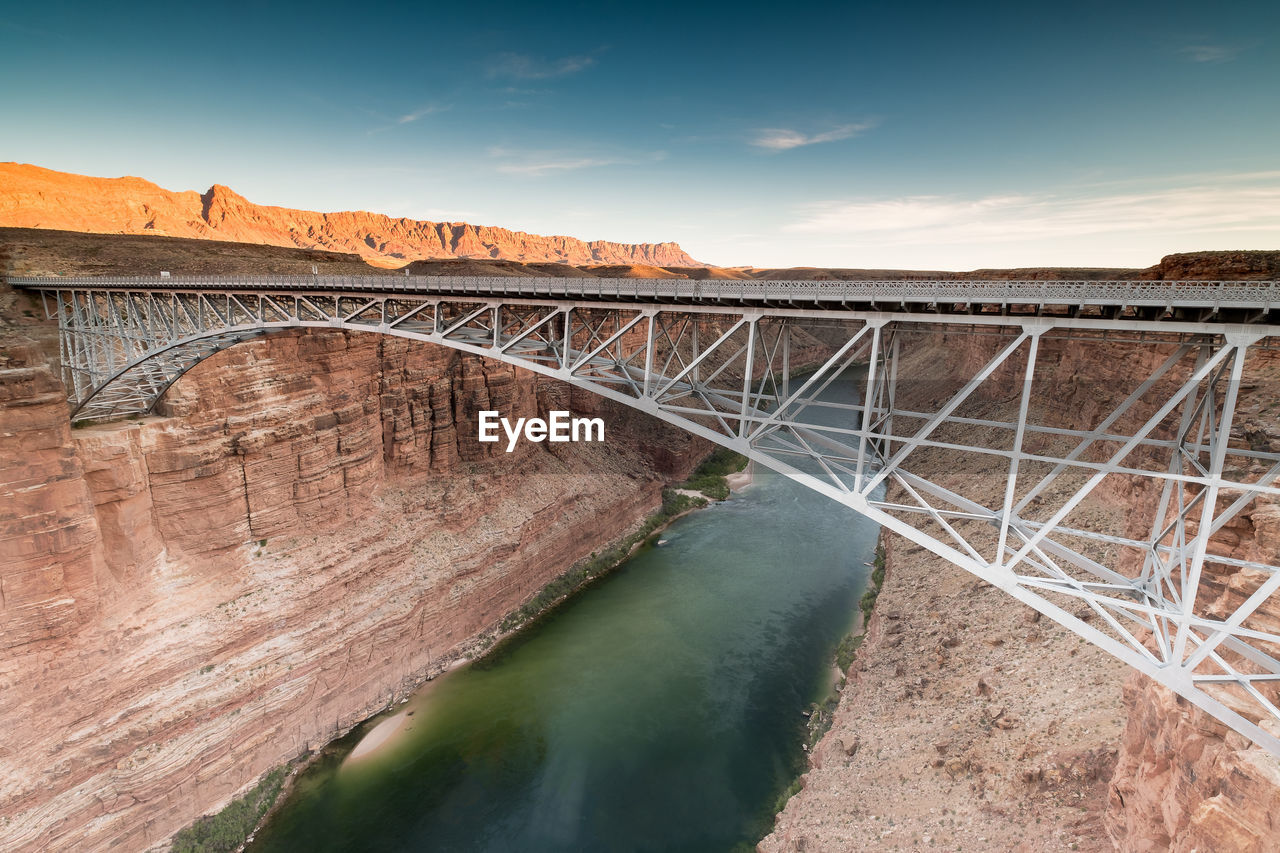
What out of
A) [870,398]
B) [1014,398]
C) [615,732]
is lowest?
[615,732]

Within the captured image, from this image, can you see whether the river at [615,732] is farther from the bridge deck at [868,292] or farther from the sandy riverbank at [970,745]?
the bridge deck at [868,292]

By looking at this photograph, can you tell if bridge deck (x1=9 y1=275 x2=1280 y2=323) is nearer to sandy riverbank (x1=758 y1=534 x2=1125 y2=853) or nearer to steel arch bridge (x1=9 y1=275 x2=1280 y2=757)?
steel arch bridge (x1=9 y1=275 x2=1280 y2=757)

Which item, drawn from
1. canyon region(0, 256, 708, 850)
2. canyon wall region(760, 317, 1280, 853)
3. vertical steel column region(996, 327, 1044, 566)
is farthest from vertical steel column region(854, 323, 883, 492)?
canyon region(0, 256, 708, 850)

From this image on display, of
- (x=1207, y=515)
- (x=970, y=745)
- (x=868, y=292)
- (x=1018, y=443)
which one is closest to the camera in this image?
(x=1207, y=515)

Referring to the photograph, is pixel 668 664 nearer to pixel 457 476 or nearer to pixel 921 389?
pixel 457 476

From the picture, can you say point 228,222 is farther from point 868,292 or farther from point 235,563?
point 868,292

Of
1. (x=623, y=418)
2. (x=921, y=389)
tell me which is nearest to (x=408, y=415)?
(x=623, y=418)

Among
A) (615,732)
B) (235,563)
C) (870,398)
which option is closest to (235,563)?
(235,563)
